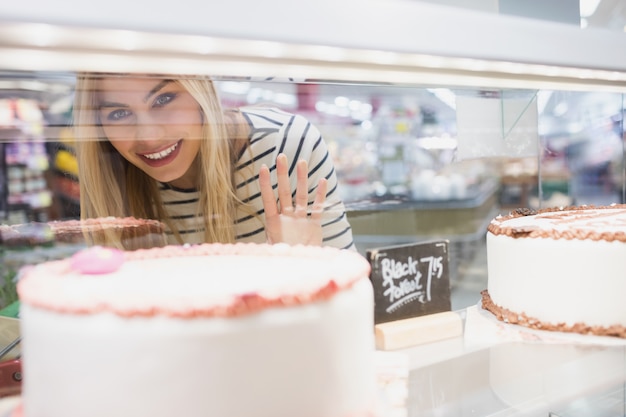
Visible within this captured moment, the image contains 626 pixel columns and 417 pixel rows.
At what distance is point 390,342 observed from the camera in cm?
154

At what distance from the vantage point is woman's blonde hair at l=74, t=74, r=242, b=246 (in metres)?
1.29

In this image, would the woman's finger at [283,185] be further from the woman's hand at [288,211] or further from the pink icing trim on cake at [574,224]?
the pink icing trim on cake at [574,224]

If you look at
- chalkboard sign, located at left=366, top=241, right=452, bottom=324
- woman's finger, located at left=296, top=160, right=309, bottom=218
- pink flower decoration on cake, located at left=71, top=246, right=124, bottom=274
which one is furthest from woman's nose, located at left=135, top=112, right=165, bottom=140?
chalkboard sign, located at left=366, top=241, right=452, bottom=324

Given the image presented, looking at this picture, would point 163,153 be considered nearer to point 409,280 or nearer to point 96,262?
point 96,262

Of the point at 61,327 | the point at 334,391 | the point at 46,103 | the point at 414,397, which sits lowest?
the point at 414,397

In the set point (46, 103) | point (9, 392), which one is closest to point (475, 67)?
point (46, 103)

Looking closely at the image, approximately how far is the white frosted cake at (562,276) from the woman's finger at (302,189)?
0.65 m

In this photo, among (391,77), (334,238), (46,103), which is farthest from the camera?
(334,238)

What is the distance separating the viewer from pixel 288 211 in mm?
1654

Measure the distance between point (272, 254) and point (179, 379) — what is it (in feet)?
1.49

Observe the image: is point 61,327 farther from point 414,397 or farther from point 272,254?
point 414,397

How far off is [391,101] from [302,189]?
1.47 feet

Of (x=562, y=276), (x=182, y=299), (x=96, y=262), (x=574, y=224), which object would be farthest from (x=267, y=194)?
(x=574, y=224)

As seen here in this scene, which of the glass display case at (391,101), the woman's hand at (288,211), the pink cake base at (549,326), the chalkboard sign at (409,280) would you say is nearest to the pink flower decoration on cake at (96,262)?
the glass display case at (391,101)
